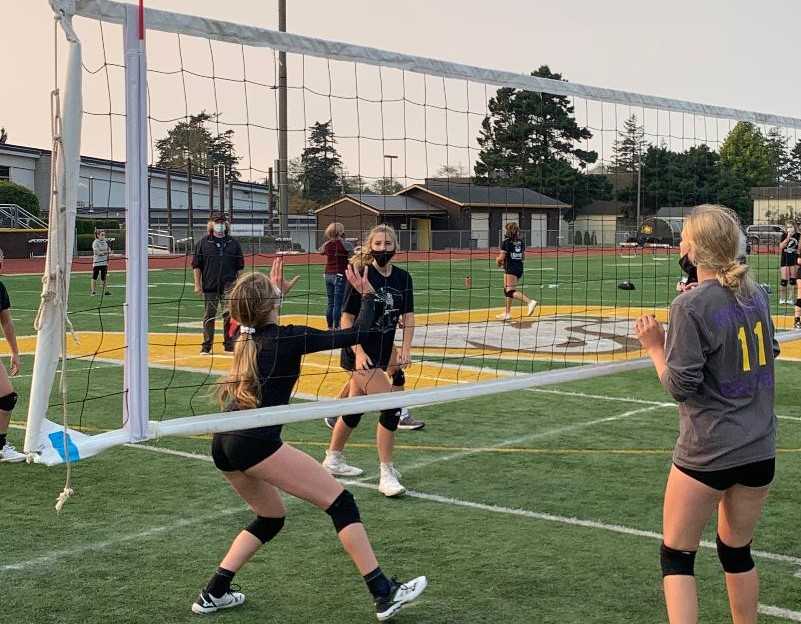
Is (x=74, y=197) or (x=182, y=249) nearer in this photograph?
(x=74, y=197)

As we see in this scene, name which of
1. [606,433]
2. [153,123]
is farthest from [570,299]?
[153,123]

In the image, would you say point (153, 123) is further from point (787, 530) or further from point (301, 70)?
point (787, 530)

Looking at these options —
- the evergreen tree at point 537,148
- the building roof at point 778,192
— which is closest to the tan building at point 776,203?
the building roof at point 778,192

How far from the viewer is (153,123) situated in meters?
5.38

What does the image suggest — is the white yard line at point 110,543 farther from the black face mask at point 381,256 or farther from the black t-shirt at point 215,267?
the black t-shirt at point 215,267

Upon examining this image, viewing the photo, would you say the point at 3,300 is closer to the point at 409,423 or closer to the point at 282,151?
the point at 282,151

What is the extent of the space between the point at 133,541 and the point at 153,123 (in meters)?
2.53

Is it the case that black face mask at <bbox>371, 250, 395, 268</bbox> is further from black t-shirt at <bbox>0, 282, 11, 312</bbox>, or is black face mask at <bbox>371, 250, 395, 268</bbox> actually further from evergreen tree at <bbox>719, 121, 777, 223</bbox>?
evergreen tree at <bbox>719, 121, 777, 223</bbox>

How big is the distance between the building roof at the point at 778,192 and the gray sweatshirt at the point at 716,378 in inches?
329

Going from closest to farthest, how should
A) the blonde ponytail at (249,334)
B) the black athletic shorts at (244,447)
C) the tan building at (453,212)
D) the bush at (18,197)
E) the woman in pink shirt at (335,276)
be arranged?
the black athletic shorts at (244,447) < the blonde ponytail at (249,334) < the tan building at (453,212) < the woman in pink shirt at (335,276) < the bush at (18,197)

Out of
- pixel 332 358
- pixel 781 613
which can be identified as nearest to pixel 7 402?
pixel 781 613

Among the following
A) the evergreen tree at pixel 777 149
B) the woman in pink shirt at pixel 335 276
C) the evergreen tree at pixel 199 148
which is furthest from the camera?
the woman in pink shirt at pixel 335 276

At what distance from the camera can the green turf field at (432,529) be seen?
208 inches

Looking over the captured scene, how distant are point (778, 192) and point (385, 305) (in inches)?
323
